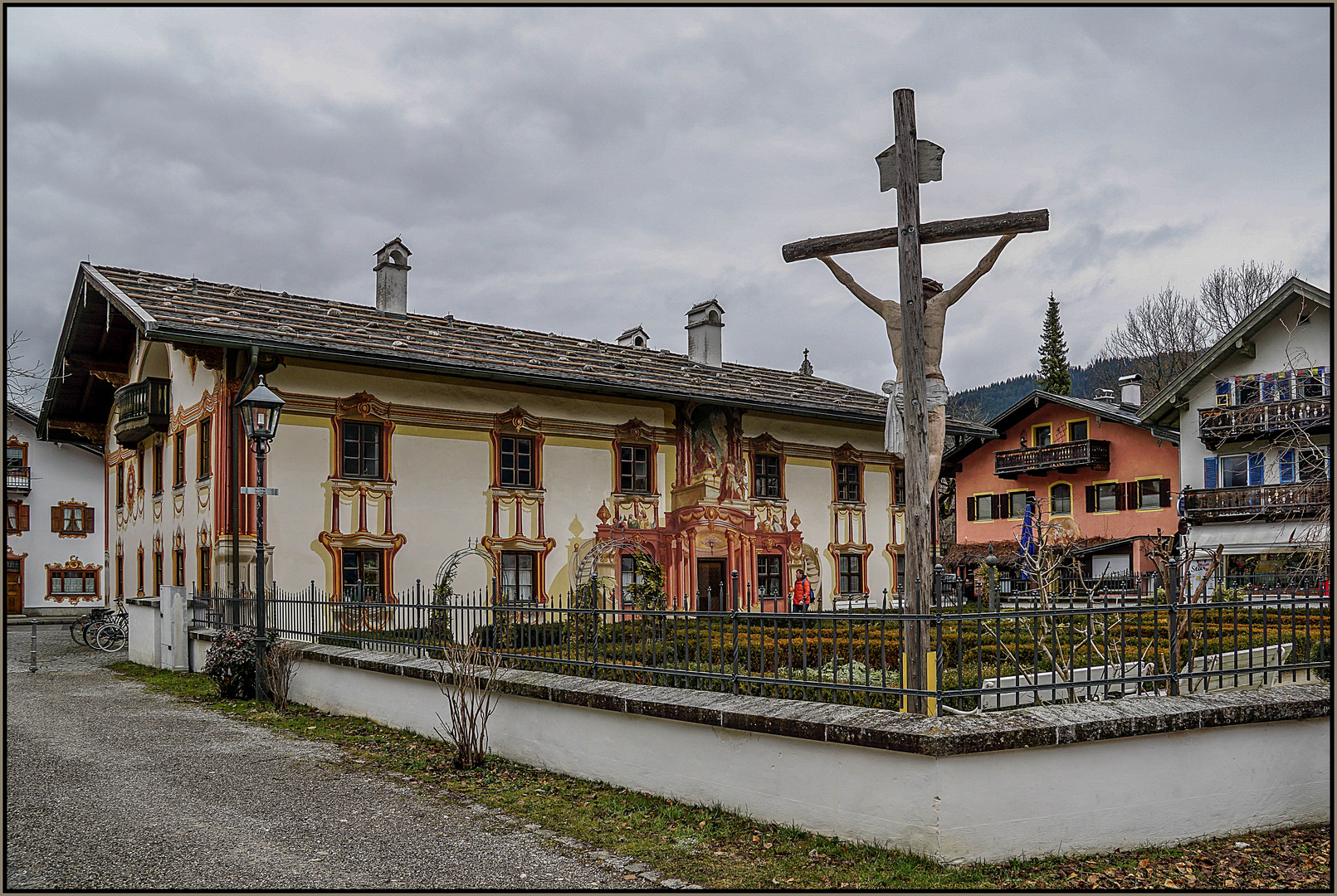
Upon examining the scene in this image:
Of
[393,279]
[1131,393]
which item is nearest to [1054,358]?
[1131,393]

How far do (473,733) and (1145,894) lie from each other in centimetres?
517

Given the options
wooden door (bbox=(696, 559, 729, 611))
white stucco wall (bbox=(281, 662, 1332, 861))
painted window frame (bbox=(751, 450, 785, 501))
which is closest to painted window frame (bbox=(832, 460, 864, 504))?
painted window frame (bbox=(751, 450, 785, 501))

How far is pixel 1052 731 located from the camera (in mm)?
5910

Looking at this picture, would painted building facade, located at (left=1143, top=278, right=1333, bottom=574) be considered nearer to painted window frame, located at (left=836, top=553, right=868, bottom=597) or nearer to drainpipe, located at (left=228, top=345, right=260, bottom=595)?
painted window frame, located at (left=836, top=553, right=868, bottom=597)

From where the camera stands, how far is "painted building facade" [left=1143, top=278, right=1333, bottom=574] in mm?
28859

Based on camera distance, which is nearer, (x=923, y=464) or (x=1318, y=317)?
(x=923, y=464)

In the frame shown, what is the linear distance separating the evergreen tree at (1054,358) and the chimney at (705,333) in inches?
1426

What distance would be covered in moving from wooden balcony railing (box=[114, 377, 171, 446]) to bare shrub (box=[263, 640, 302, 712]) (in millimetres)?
10518

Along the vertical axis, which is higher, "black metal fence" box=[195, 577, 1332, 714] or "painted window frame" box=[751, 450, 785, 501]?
"painted window frame" box=[751, 450, 785, 501]

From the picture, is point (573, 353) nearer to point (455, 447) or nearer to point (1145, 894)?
point (455, 447)

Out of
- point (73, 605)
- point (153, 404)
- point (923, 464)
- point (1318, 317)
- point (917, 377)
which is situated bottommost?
point (73, 605)

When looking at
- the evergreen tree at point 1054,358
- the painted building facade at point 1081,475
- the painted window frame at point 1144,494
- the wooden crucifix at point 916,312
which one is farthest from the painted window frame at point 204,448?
the evergreen tree at point 1054,358

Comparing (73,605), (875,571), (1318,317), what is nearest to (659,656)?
(875,571)

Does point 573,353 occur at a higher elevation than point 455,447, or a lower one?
higher
